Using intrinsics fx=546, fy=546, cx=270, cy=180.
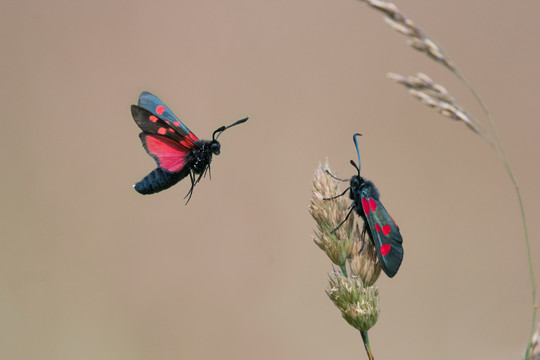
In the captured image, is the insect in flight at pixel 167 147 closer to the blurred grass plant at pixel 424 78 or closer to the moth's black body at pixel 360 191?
the moth's black body at pixel 360 191

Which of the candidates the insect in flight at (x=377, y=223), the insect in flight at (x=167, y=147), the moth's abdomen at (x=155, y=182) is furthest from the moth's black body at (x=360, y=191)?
the moth's abdomen at (x=155, y=182)

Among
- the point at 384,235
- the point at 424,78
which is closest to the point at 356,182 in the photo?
the point at 384,235

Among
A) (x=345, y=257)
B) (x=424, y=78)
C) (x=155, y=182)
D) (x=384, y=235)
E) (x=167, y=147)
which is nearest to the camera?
(x=424, y=78)

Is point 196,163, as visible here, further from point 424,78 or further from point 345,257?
point 424,78

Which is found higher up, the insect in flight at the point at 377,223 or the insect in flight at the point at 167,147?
the insect in flight at the point at 167,147

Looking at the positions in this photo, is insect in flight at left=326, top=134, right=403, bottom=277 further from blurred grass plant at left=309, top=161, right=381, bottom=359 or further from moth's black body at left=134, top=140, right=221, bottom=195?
moth's black body at left=134, top=140, right=221, bottom=195

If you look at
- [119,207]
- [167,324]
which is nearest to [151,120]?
[167,324]
